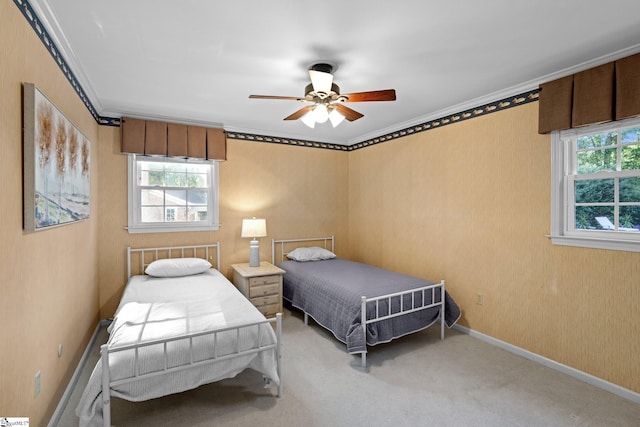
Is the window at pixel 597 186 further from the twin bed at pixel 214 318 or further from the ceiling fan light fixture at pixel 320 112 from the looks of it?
the ceiling fan light fixture at pixel 320 112

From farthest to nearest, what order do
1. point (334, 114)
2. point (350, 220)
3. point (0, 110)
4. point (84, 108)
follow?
point (350, 220) < point (84, 108) < point (334, 114) < point (0, 110)

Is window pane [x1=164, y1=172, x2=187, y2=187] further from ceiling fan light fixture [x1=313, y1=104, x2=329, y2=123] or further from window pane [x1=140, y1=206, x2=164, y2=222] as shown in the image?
ceiling fan light fixture [x1=313, y1=104, x2=329, y2=123]

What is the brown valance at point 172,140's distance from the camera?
366cm

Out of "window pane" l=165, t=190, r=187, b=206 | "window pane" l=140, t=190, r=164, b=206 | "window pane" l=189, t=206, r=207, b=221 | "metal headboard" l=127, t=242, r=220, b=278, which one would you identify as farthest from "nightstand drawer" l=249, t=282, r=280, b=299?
"window pane" l=140, t=190, r=164, b=206

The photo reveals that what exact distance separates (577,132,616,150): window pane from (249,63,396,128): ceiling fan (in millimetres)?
1712

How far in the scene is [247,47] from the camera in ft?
7.27

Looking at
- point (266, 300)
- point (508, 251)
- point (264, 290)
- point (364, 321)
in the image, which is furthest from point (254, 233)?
point (508, 251)

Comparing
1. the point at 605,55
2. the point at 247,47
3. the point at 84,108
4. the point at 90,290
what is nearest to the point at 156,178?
the point at 84,108

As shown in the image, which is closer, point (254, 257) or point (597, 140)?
point (597, 140)

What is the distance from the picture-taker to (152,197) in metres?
3.91

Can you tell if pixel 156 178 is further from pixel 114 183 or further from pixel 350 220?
pixel 350 220

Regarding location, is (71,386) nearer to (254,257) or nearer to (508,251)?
(254,257)

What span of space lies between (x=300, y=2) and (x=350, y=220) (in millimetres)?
3855

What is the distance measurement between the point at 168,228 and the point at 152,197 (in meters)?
0.44
